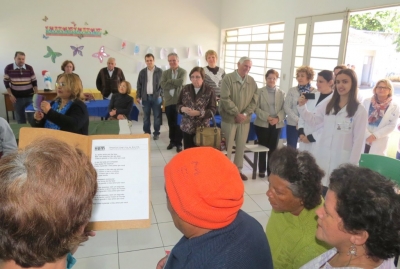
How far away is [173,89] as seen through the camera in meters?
5.17

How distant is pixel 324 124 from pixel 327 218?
6.49 ft

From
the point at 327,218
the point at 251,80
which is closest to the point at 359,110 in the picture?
the point at 251,80

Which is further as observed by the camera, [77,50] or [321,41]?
[77,50]

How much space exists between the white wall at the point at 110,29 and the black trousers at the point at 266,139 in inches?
192

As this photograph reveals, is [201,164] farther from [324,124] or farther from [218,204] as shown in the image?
[324,124]

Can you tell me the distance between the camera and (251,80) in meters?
3.85

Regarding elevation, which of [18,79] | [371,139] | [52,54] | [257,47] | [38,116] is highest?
[257,47]

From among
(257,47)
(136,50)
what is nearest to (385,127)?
(257,47)

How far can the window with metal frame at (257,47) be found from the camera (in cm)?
599

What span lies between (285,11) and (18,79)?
5367mm

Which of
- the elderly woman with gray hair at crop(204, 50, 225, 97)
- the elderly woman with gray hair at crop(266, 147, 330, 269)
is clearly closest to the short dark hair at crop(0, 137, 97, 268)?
the elderly woman with gray hair at crop(266, 147, 330, 269)

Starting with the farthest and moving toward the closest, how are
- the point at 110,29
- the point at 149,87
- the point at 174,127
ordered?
1. the point at 110,29
2. the point at 149,87
3. the point at 174,127

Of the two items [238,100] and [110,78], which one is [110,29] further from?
[238,100]

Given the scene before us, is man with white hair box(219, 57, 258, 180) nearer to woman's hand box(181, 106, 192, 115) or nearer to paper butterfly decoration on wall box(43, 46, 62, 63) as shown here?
woman's hand box(181, 106, 192, 115)
